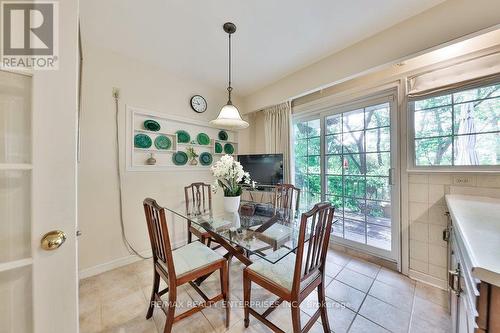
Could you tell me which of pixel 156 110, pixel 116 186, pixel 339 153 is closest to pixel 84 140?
pixel 116 186

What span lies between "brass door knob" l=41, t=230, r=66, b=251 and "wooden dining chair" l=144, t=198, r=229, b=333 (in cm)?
51

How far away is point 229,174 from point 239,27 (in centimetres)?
153

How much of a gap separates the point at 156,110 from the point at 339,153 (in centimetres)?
275

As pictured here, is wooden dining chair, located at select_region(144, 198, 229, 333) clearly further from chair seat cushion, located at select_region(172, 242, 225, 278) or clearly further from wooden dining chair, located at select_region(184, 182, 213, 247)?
wooden dining chair, located at select_region(184, 182, 213, 247)

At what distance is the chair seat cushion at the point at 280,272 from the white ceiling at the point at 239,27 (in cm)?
213

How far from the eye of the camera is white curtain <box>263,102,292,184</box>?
3176mm

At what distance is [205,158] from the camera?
3166 mm

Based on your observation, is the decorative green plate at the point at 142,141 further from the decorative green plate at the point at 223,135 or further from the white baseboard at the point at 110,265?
the white baseboard at the point at 110,265

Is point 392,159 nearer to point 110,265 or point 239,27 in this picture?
point 239,27

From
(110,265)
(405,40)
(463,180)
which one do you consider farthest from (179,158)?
(463,180)

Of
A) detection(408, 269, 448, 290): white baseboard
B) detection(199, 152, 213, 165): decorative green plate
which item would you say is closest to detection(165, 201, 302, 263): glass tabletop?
detection(199, 152, 213, 165): decorative green plate

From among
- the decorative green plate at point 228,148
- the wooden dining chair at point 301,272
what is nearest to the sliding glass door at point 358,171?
the decorative green plate at point 228,148

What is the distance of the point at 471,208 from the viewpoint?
1.32 metres

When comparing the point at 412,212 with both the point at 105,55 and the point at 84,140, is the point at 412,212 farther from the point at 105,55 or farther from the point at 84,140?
the point at 105,55
